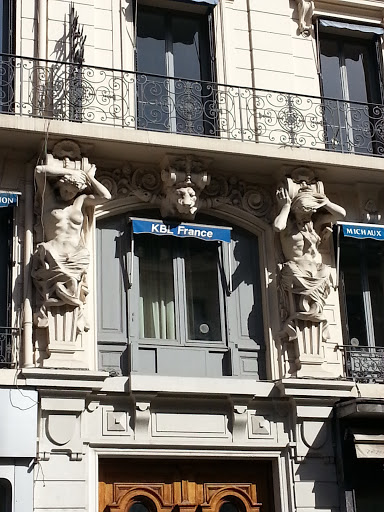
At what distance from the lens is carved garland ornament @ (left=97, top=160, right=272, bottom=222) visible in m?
12.0

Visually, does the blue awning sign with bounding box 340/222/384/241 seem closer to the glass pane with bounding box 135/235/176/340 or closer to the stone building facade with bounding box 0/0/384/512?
the stone building facade with bounding box 0/0/384/512

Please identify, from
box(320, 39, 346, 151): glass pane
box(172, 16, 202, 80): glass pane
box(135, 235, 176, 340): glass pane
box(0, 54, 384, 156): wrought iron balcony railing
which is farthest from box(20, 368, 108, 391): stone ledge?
box(320, 39, 346, 151): glass pane

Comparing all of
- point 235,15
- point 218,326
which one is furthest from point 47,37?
point 218,326

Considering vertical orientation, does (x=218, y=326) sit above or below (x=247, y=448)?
above

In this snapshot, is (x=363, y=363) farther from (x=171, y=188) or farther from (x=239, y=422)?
(x=171, y=188)

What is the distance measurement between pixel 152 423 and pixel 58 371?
4.60 feet

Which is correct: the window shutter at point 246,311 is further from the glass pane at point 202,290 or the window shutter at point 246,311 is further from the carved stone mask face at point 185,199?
the carved stone mask face at point 185,199

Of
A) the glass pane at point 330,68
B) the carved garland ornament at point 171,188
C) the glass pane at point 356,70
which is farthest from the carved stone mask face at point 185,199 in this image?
the glass pane at point 356,70

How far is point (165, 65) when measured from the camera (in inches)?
518

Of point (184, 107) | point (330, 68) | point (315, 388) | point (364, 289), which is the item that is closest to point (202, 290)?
point (315, 388)

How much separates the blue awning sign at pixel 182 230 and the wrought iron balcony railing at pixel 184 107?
4.42 feet

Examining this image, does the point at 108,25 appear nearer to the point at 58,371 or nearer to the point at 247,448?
the point at 58,371

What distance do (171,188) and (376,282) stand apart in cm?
336

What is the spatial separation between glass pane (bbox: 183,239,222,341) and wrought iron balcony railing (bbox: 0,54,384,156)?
1.63 meters
